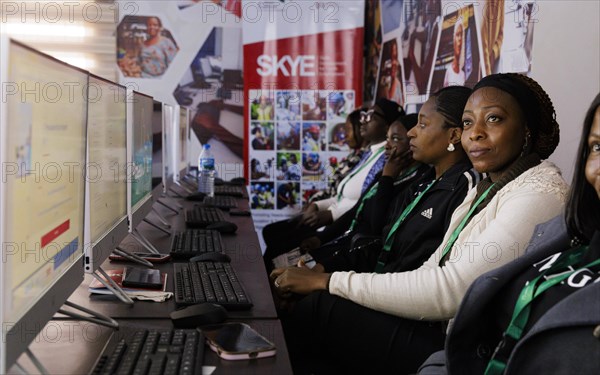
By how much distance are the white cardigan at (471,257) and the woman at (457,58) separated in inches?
68.0

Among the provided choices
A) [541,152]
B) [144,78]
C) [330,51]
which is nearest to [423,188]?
[541,152]

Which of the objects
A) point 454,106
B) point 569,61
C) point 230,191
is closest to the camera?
point 569,61

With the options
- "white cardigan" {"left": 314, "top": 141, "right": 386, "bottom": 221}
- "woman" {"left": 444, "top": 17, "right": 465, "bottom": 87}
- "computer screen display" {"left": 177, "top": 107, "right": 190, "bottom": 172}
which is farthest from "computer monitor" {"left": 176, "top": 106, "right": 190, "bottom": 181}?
"woman" {"left": 444, "top": 17, "right": 465, "bottom": 87}

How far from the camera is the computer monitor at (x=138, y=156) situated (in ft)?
6.91

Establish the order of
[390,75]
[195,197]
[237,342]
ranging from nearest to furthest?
[237,342] → [195,197] → [390,75]

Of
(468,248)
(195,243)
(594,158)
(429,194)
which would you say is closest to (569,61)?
(429,194)

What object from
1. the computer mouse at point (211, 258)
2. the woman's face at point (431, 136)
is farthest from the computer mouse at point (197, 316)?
the woman's face at point (431, 136)

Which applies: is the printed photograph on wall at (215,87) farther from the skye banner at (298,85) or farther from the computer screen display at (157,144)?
the computer screen display at (157,144)

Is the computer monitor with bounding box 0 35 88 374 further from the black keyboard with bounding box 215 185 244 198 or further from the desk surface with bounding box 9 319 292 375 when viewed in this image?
the black keyboard with bounding box 215 185 244 198

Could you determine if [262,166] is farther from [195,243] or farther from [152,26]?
[195,243]

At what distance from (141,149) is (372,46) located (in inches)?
145

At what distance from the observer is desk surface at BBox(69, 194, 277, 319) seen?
161 cm

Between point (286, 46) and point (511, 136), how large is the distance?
3.79m

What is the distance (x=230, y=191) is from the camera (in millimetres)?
4574
